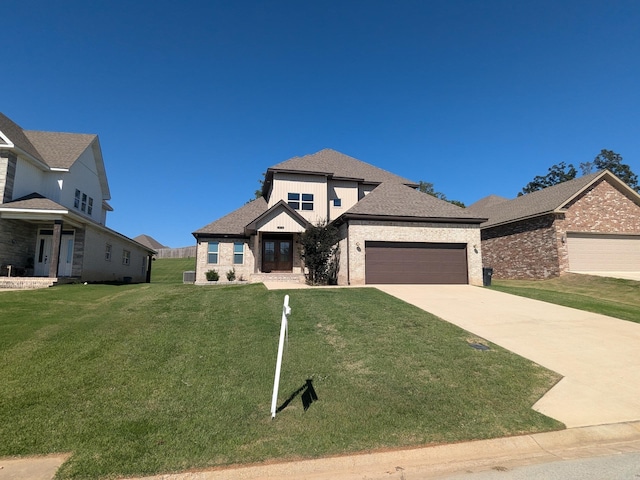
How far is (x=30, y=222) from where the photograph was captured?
18.3 metres

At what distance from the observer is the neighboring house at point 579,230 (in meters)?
22.0

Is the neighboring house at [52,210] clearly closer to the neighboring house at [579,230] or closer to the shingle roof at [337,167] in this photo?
the shingle roof at [337,167]

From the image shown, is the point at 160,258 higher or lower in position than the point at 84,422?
higher

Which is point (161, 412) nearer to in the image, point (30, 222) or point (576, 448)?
point (576, 448)

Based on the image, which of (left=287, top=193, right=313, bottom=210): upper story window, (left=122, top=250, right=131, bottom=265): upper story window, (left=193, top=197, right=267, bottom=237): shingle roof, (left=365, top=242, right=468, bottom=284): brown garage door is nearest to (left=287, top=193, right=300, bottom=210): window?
(left=287, top=193, right=313, bottom=210): upper story window

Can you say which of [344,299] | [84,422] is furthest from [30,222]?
[84,422]

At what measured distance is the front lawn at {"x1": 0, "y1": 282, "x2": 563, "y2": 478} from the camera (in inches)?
156

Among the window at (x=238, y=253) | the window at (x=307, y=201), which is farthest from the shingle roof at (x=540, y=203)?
the window at (x=238, y=253)

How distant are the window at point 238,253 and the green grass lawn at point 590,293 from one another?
15133 mm

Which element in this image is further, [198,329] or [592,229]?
[592,229]

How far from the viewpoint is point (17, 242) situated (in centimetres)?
1742

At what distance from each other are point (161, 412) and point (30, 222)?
63.1 feet

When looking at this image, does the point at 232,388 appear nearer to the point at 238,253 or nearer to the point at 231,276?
the point at 231,276

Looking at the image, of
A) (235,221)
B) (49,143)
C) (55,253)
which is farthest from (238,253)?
(49,143)
